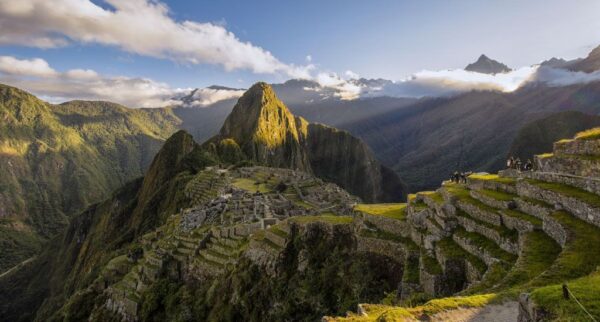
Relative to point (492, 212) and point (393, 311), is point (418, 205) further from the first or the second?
point (393, 311)

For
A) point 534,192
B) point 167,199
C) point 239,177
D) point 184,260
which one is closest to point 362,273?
point 534,192

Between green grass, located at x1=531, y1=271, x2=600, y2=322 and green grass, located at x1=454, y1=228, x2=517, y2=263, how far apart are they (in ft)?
21.8

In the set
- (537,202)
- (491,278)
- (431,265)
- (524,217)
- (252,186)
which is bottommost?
(252,186)

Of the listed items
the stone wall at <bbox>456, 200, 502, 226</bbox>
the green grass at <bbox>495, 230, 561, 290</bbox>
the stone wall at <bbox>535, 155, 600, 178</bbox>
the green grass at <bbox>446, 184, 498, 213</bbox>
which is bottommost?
the green grass at <bbox>495, 230, 561, 290</bbox>

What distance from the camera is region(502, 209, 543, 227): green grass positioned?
1697 centimetres

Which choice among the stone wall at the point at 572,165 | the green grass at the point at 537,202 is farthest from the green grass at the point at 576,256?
the stone wall at the point at 572,165

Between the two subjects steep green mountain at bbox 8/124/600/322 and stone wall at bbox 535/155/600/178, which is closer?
steep green mountain at bbox 8/124/600/322

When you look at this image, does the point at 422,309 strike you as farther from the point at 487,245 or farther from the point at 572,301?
the point at 487,245

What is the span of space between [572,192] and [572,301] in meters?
10.2

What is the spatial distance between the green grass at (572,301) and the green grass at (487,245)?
665cm

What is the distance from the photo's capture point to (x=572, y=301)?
28.7 ft

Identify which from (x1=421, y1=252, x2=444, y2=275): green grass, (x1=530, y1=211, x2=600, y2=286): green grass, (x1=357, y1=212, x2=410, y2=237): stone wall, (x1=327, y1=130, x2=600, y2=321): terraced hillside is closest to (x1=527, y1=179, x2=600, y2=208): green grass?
(x1=327, y1=130, x2=600, y2=321): terraced hillside

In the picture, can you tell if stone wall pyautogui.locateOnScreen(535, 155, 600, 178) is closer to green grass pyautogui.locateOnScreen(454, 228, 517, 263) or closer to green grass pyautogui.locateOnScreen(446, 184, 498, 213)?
green grass pyautogui.locateOnScreen(446, 184, 498, 213)

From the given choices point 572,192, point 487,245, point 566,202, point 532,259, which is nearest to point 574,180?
point 572,192
